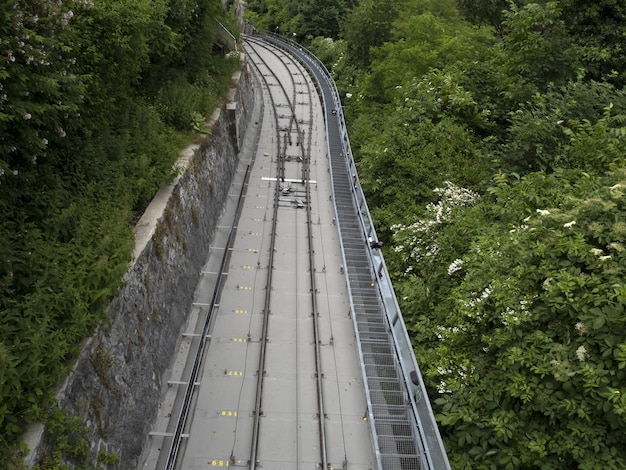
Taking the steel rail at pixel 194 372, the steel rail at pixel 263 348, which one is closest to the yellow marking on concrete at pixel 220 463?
the steel rail at pixel 263 348

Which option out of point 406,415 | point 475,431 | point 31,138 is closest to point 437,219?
point 406,415

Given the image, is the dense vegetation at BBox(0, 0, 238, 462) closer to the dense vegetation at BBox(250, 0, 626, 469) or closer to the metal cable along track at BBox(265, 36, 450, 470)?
the metal cable along track at BBox(265, 36, 450, 470)

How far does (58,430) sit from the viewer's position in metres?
6.36

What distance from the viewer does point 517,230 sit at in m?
9.29

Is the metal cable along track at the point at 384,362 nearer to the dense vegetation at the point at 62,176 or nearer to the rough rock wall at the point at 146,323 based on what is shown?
the rough rock wall at the point at 146,323

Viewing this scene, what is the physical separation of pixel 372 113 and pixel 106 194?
725 inches

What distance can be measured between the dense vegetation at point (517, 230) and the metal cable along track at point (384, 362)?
0.46 metres

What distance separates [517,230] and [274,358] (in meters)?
6.74

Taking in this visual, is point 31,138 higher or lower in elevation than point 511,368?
higher

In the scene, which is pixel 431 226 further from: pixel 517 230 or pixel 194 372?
pixel 194 372

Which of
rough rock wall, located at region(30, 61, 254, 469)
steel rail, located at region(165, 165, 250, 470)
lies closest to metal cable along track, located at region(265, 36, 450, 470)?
steel rail, located at region(165, 165, 250, 470)

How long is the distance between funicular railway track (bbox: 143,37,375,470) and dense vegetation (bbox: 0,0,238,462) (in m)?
3.72

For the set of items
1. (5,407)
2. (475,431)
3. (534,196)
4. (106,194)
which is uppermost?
(534,196)

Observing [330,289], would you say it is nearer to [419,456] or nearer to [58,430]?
[419,456]
